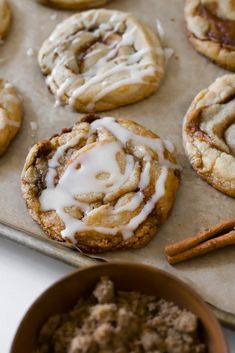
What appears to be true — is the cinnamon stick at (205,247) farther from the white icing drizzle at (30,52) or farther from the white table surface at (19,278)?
the white icing drizzle at (30,52)

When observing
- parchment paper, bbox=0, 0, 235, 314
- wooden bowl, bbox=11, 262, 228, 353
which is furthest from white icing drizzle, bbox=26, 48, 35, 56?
wooden bowl, bbox=11, 262, 228, 353

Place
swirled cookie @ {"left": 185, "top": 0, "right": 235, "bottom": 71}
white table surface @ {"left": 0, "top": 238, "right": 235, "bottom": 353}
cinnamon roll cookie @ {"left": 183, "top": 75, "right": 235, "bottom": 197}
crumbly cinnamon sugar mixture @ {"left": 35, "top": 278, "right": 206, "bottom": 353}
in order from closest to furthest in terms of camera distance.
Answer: crumbly cinnamon sugar mixture @ {"left": 35, "top": 278, "right": 206, "bottom": 353}, white table surface @ {"left": 0, "top": 238, "right": 235, "bottom": 353}, cinnamon roll cookie @ {"left": 183, "top": 75, "right": 235, "bottom": 197}, swirled cookie @ {"left": 185, "top": 0, "right": 235, "bottom": 71}

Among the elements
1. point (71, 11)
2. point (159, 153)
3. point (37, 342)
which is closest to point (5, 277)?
point (37, 342)

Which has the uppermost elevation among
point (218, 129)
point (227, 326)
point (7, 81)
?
point (7, 81)

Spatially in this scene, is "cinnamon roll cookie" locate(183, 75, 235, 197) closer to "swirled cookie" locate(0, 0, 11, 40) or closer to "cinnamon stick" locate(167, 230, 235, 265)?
"cinnamon stick" locate(167, 230, 235, 265)

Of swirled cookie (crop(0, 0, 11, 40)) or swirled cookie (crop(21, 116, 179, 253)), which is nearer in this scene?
swirled cookie (crop(21, 116, 179, 253))

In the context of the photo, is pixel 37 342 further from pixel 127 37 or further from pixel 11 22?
pixel 11 22

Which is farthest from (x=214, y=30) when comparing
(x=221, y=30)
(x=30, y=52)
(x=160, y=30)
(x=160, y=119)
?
(x=30, y=52)
